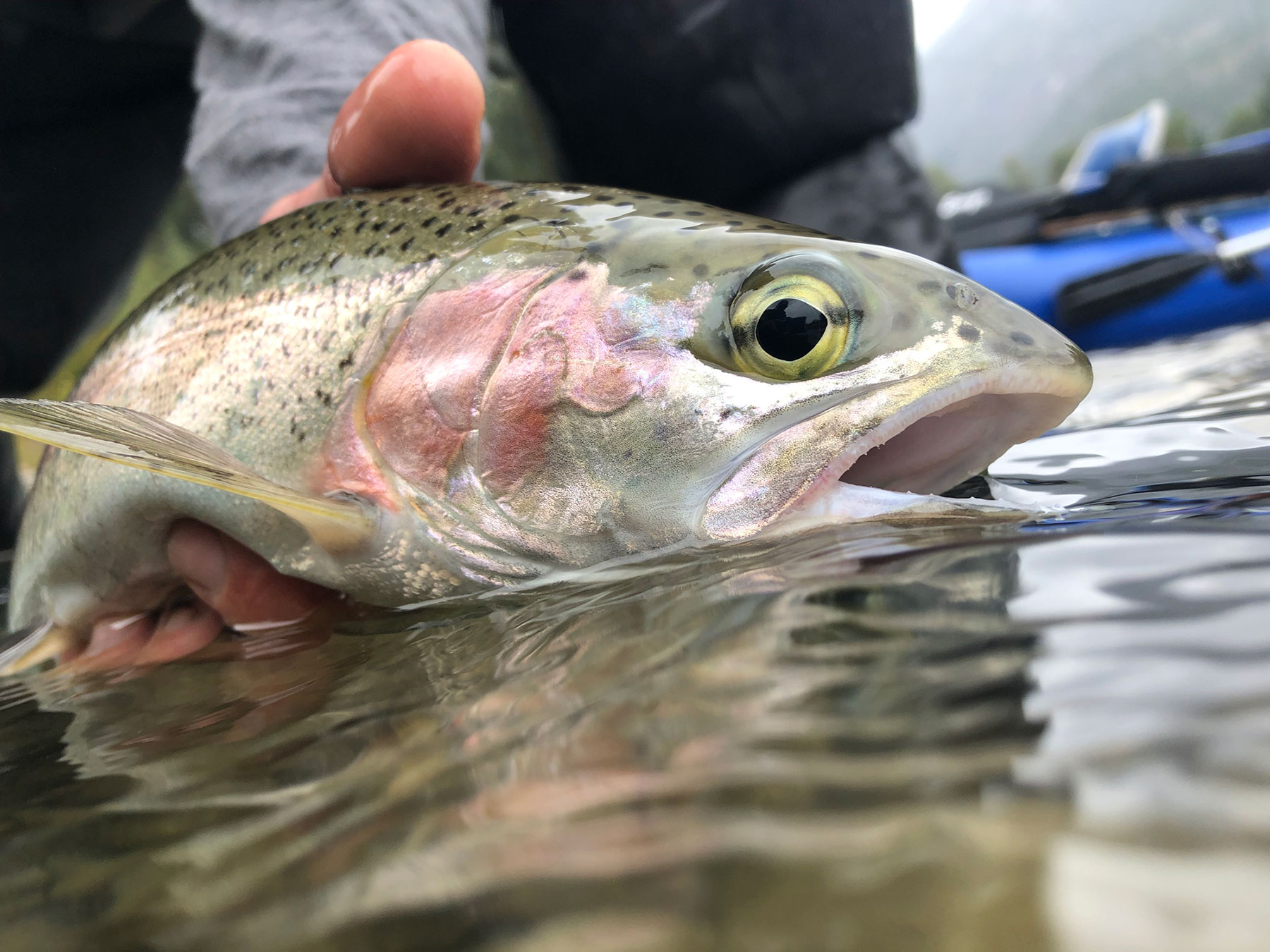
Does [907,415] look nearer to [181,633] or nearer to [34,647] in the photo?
[181,633]

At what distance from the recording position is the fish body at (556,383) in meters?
1.09

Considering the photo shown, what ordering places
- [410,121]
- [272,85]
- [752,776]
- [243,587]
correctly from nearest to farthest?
[752,776], [243,587], [410,121], [272,85]

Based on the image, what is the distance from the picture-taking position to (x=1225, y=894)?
0.32 meters

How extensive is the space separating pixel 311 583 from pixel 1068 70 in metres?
144

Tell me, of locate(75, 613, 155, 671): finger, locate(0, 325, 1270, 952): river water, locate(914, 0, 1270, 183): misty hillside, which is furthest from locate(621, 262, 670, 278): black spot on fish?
locate(914, 0, 1270, 183): misty hillside

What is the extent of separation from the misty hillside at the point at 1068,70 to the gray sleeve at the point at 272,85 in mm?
74747

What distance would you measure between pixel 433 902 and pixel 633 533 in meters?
0.75

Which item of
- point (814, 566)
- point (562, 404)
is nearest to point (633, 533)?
point (562, 404)

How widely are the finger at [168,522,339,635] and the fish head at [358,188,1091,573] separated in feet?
1.36

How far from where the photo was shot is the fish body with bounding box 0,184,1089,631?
1.09 m

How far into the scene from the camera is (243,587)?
56.4 inches

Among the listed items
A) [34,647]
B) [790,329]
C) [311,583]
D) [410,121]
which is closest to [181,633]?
[311,583]

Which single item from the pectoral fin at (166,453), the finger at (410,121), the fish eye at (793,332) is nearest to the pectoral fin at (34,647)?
the pectoral fin at (166,453)

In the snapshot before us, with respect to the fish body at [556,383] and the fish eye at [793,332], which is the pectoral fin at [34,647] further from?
the fish eye at [793,332]
